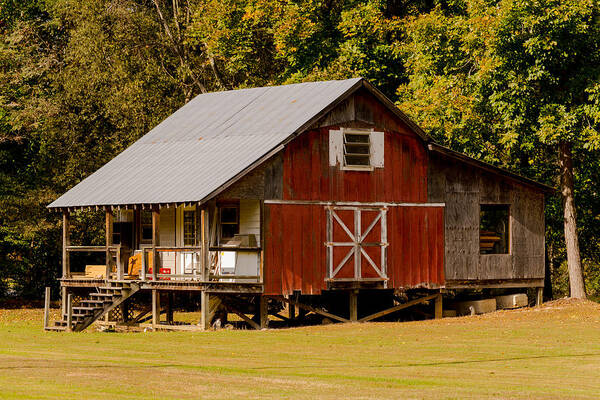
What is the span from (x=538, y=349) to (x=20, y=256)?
29.3m

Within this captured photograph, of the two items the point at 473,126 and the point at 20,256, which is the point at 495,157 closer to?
the point at 473,126

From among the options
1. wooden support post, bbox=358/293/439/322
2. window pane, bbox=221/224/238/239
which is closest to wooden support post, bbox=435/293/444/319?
wooden support post, bbox=358/293/439/322

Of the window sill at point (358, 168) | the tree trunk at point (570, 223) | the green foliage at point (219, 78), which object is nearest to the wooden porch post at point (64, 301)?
the green foliage at point (219, 78)

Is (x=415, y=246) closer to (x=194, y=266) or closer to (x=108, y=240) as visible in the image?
(x=194, y=266)

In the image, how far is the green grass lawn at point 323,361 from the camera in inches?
727

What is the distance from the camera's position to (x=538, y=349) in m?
26.7

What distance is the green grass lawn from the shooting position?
1845 cm

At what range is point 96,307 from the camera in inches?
1332

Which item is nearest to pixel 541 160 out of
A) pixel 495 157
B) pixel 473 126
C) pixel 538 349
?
pixel 495 157

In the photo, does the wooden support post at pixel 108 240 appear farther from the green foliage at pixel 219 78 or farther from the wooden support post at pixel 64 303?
the green foliage at pixel 219 78

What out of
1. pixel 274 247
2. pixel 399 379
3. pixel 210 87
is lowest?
pixel 399 379

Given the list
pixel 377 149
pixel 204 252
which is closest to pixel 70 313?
pixel 204 252

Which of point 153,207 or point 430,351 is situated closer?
point 430,351

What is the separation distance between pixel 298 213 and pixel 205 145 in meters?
4.32
